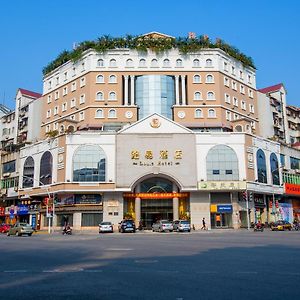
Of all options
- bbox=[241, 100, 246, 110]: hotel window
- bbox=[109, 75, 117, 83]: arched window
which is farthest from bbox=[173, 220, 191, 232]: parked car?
bbox=[241, 100, 246, 110]: hotel window

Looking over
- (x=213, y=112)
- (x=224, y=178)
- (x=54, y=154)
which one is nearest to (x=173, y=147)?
(x=224, y=178)

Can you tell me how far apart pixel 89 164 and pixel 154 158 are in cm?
858

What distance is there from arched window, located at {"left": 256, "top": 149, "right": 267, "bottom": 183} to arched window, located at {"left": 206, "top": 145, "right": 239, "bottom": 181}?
14.1 feet

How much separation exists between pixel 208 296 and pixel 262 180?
169 ft

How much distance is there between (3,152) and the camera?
2830 inches

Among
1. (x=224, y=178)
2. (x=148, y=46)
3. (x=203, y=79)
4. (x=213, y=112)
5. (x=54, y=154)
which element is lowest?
(x=224, y=178)

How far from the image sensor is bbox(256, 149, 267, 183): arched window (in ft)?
185

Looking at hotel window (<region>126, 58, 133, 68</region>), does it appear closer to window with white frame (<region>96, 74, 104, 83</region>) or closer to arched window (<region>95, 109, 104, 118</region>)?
window with white frame (<region>96, 74, 104, 83</region>)

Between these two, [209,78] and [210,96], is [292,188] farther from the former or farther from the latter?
[209,78]

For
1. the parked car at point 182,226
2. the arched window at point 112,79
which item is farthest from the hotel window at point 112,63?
the parked car at point 182,226

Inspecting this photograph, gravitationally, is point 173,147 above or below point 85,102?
below

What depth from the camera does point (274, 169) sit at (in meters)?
59.5

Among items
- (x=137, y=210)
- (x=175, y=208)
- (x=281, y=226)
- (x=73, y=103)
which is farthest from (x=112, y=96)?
(x=281, y=226)

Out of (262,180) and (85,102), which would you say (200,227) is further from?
(85,102)
